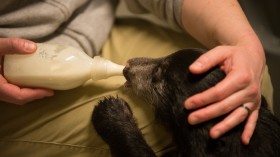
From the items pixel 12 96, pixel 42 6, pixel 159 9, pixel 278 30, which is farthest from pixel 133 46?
pixel 278 30

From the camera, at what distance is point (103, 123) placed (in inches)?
36.2

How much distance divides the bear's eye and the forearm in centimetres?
18

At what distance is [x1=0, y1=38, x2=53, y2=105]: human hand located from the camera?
32.4 inches

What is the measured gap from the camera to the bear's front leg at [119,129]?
917 mm

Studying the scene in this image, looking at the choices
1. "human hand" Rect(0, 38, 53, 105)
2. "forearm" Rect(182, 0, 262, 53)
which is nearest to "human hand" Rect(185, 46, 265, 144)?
"forearm" Rect(182, 0, 262, 53)

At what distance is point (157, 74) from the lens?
0.95 m

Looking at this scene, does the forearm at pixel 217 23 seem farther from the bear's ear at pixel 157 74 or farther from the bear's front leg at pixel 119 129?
the bear's front leg at pixel 119 129

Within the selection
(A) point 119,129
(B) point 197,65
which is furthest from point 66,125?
(B) point 197,65

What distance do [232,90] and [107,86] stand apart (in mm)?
339

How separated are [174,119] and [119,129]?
0.15 meters

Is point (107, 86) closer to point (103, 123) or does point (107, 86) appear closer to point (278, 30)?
point (103, 123)

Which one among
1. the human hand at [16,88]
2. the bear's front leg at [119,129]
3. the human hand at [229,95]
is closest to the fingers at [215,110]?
the human hand at [229,95]

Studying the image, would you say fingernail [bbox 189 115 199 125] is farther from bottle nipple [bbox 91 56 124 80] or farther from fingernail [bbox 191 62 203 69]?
bottle nipple [bbox 91 56 124 80]

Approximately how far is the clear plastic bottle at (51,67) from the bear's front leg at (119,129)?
0.32 feet
